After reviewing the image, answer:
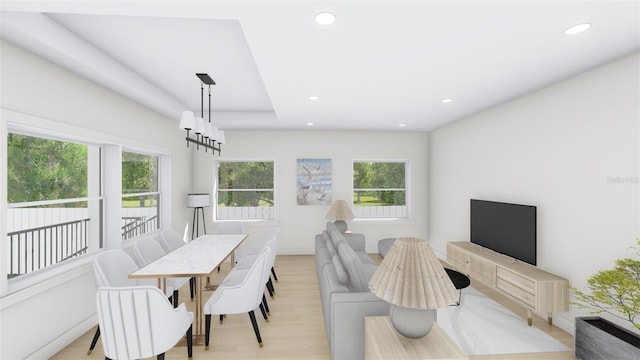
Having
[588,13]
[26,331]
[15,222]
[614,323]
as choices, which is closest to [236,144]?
[15,222]

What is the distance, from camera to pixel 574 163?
2.78m

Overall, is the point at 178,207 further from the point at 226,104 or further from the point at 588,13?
the point at 588,13

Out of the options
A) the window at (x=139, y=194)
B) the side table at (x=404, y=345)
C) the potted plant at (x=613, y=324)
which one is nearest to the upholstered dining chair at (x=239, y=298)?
the side table at (x=404, y=345)

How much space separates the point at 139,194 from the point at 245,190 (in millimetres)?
2042

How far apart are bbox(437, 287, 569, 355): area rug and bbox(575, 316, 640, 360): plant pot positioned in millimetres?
273

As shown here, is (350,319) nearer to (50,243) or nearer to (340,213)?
(340,213)

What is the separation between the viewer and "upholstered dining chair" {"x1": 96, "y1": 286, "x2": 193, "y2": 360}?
184 cm

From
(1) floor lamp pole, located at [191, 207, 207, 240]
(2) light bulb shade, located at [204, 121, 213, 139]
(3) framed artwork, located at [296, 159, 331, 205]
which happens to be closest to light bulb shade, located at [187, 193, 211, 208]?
(1) floor lamp pole, located at [191, 207, 207, 240]

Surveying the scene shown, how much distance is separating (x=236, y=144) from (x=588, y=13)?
5.18 metres

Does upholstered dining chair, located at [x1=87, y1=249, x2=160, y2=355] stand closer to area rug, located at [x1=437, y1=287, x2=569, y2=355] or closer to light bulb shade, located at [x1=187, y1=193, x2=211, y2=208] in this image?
light bulb shade, located at [x1=187, y1=193, x2=211, y2=208]

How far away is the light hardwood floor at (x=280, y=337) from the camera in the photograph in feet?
8.16

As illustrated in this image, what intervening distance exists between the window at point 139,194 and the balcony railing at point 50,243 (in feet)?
1.75

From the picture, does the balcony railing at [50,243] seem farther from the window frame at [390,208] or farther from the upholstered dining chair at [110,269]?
the window frame at [390,208]

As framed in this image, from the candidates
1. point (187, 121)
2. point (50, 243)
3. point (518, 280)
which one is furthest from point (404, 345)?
point (50, 243)
